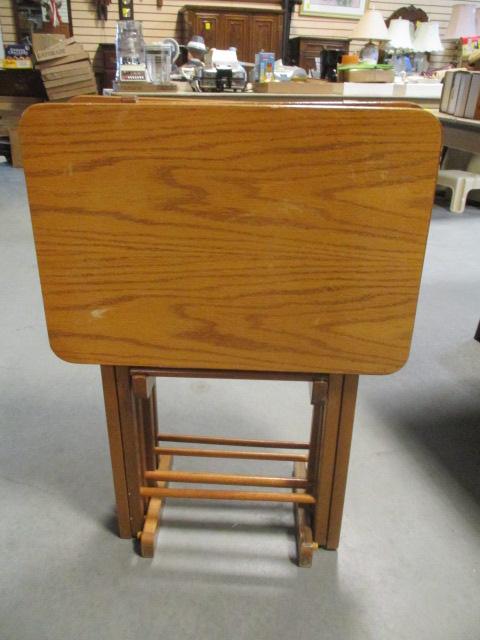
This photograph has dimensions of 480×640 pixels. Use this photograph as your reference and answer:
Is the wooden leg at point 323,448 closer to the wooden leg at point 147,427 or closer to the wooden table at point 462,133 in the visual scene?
the wooden leg at point 147,427

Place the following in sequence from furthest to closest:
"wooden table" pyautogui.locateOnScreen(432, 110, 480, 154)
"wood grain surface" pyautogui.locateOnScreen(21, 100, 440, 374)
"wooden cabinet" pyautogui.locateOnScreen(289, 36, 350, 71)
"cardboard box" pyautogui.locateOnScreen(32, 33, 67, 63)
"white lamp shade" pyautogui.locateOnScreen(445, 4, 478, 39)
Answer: "wooden cabinet" pyautogui.locateOnScreen(289, 36, 350, 71) → "white lamp shade" pyautogui.locateOnScreen(445, 4, 478, 39) → "cardboard box" pyautogui.locateOnScreen(32, 33, 67, 63) → "wooden table" pyautogui.locateOnScreen(432, 110, 480, 154) → "wood grain surface" pyautogui.locateOnScreen(21, 100, 440, 374)

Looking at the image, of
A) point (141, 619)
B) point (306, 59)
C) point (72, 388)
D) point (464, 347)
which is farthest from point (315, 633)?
point (306, 59)

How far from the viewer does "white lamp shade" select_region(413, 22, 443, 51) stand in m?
6.12

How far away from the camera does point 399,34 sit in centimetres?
617

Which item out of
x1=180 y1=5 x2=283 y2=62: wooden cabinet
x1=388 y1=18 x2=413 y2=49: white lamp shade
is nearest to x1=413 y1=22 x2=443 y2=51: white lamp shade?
x1=388 y1=18 x2=413 y2=49: white lamp shade

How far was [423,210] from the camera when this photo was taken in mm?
842

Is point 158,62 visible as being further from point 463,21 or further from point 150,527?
point 463,21

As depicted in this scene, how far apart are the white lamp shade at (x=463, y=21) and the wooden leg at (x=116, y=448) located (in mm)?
6607

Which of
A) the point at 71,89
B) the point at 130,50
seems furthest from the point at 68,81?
the point at 130,50

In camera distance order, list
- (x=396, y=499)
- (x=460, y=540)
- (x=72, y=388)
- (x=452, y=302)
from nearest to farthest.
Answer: (x=460, y=540) → (x=396, y=499) → (x=72, y=388) → (x=452, y=302)

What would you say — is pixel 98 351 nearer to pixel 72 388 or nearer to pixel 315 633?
pixel 315 633

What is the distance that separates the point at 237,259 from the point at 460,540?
95 cm

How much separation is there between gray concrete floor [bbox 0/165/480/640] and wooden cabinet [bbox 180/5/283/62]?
5499mm

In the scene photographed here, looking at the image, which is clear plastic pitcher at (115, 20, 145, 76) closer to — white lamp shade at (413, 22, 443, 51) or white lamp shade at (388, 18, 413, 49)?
white lamp shade at (388, 18, 413, 49)
